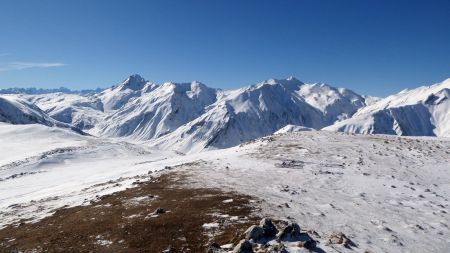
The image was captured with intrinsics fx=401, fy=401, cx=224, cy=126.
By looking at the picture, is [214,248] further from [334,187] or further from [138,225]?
[334,187]

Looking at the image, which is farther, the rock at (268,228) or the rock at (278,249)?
the rock at (268,228)

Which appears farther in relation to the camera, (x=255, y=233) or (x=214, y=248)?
(x=255, y=233)

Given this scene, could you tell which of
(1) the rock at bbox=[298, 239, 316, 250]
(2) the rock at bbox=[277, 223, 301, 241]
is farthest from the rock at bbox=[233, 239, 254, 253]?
(1) the rock at bbox=[298, 239, 316, 250]

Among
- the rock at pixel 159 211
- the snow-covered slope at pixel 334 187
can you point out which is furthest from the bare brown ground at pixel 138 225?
the snow-covered slope at pixel 334 187

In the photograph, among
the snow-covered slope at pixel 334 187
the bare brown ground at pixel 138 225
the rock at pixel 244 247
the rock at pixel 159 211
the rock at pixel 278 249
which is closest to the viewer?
the rock at pixel 244 247

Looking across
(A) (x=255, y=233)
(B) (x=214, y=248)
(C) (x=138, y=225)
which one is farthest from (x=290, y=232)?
(C) (x=138, y=225)

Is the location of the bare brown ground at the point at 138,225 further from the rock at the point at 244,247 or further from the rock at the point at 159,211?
the rock at the point at 244,247
